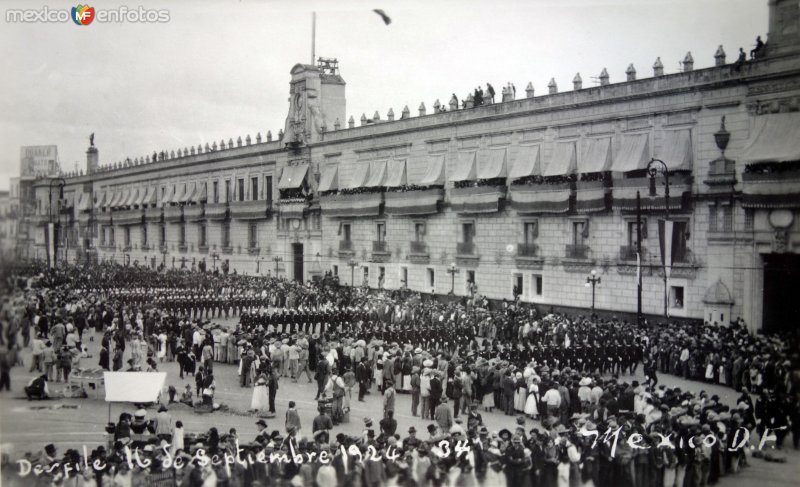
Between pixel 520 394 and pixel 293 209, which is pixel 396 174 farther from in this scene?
pixel 520 394

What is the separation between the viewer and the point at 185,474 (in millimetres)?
10586

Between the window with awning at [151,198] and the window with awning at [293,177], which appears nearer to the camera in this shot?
the window with awning at [151,198]

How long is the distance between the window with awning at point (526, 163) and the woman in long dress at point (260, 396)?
13117 mm

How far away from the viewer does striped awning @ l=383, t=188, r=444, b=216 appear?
89.7ft

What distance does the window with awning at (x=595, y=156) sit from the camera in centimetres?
2198

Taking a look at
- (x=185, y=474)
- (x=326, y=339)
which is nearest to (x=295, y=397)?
(x=326, y=339)

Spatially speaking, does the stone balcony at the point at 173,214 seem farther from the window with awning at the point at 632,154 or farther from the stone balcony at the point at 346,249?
the window with awning at the point at 632,154

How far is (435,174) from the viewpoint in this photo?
27.7 meters

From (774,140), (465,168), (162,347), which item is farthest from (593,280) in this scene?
(162,347)

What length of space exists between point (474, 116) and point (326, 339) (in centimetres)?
1185

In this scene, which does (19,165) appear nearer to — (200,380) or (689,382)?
(200,380)

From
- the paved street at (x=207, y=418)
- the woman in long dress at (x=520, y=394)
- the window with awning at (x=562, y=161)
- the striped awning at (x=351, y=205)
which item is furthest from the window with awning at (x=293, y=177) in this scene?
the woman in long dress at (x=520, y=394)

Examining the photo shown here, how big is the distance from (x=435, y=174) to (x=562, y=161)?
5855mm

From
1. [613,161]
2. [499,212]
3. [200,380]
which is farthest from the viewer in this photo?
[499,212]
